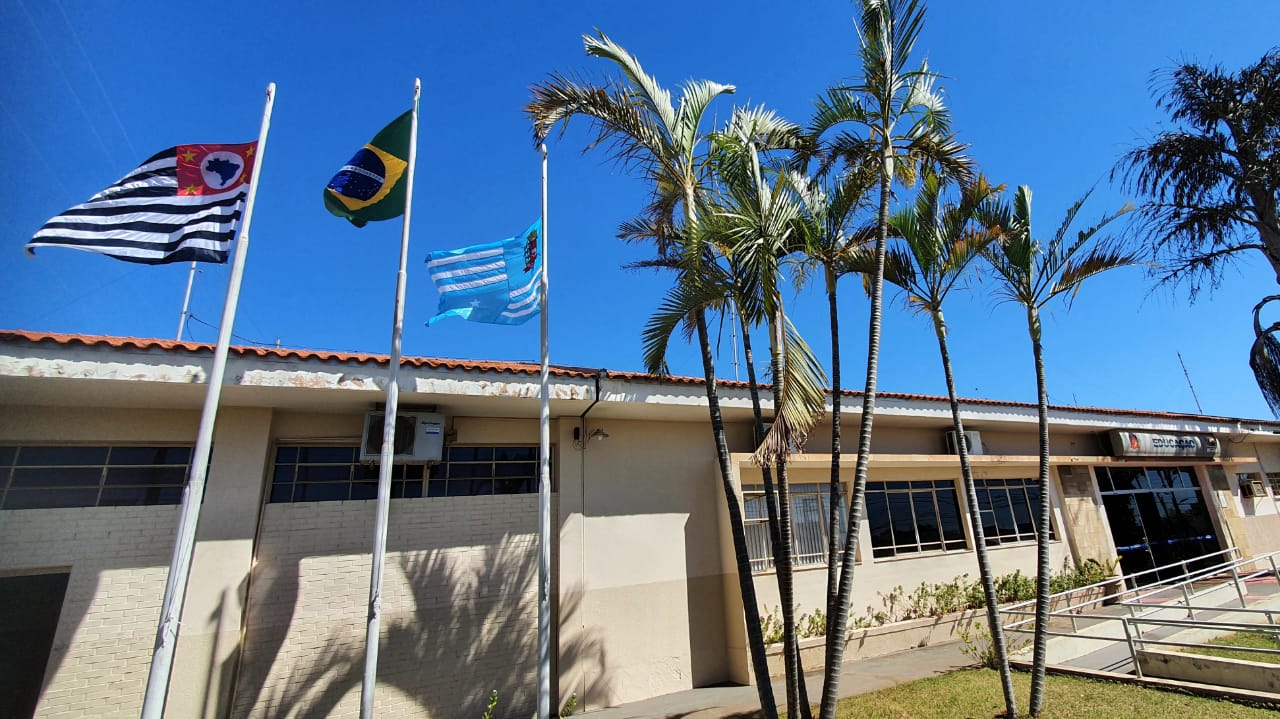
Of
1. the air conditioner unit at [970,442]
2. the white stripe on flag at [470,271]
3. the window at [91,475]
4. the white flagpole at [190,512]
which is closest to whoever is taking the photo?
the white flagpole at [190,512]

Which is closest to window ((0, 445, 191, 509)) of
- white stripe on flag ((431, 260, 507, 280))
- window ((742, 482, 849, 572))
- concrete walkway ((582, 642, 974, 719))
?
white stripe on flag ((431, 260, 507, 280))

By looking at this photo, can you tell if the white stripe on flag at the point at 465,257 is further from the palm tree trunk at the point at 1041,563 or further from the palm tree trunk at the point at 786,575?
the palm tree trunk at the point at 1041,563

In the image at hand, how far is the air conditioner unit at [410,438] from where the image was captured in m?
7.36

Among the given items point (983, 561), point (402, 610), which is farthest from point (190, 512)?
point (983, 561)

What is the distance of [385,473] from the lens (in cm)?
588

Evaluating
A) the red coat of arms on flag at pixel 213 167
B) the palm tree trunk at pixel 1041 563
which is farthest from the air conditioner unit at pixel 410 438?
the palm tree trunk at pixel 1041 563

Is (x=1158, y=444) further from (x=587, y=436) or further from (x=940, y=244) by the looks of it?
(x=587, y=436)

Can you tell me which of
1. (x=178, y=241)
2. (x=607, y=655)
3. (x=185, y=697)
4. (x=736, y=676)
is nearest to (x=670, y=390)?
(x=607, y=655)

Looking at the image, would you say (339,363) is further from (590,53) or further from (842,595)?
(842,595)

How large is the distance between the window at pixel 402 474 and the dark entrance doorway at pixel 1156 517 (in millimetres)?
15319

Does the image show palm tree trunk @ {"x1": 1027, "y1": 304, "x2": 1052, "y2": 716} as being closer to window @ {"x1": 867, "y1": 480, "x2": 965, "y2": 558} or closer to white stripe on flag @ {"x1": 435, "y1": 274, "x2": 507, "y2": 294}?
window @ {"x1": 867, "y1": 480, "x2": 965, "y2": 558}

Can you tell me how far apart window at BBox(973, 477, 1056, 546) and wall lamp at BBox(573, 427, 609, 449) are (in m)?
9.23

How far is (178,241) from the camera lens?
17.2 ft

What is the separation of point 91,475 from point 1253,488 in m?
28.9
